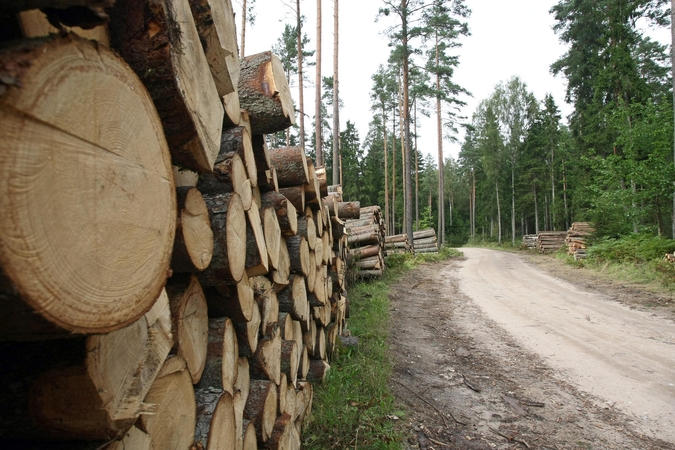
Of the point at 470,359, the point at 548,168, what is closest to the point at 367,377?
the point at 470,359

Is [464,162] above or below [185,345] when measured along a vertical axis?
above

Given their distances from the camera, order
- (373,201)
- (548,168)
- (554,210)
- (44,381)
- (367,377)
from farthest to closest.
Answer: (373,201) → (548,168) → (554,210) → (367,377) → (44,381)

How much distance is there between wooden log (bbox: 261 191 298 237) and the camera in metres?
2.92

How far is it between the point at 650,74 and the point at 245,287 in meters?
35.1

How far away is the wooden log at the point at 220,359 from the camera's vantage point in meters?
1.83

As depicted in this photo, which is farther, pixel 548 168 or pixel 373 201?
pixel 373 201

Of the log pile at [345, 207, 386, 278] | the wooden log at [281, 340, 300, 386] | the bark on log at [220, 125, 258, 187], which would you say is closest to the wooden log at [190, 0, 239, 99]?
the bark on log at [220, 125, 258, 187]

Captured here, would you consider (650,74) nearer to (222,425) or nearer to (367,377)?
(367,377)

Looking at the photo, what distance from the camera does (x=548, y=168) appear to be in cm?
3206

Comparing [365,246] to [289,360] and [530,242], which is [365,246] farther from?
[530,242]

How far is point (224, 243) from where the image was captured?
1793 millimetres

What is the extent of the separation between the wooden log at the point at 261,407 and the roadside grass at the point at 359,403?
84 centimetres

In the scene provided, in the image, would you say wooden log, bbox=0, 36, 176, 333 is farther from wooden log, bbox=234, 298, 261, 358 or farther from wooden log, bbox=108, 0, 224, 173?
wooden log, bbox=234, 298, 261, 358

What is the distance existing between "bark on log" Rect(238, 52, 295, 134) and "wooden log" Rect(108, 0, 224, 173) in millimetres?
1031
